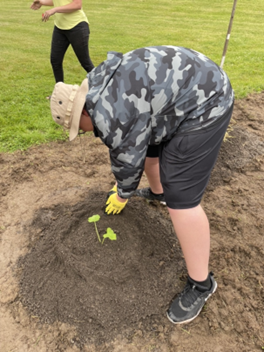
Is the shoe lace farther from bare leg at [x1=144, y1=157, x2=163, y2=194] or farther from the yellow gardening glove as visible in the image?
bare leg at [x1=144, y1=157, x2=163, y2=194]

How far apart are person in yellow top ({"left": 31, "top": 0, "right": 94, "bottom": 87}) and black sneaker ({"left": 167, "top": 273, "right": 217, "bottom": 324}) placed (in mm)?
3473

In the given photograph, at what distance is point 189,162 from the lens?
5.37 feet

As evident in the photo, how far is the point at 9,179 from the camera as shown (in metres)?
3.17

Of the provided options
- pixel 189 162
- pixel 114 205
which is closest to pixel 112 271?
pixel 114 205

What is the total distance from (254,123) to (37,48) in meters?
5.25

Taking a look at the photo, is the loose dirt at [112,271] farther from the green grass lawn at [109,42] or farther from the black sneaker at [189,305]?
the green grass lawn at [109,42]

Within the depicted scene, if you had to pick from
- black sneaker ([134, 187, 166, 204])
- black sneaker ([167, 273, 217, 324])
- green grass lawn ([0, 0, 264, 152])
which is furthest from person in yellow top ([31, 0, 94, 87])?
black sneaker ([167, 273, 217, 324])

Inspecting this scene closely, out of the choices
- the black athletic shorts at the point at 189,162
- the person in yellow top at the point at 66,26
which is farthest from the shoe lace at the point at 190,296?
the person in yellow top at the point at 66,26

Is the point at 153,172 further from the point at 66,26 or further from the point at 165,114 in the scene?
the point at 66,26

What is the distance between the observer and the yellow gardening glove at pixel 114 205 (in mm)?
2328

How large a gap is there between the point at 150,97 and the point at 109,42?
22.3 ft

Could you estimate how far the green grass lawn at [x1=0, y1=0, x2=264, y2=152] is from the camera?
14.0 ft

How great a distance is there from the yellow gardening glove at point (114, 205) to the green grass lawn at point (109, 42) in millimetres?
1704

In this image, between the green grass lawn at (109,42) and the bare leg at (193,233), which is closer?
the bare leg at (193,233)
